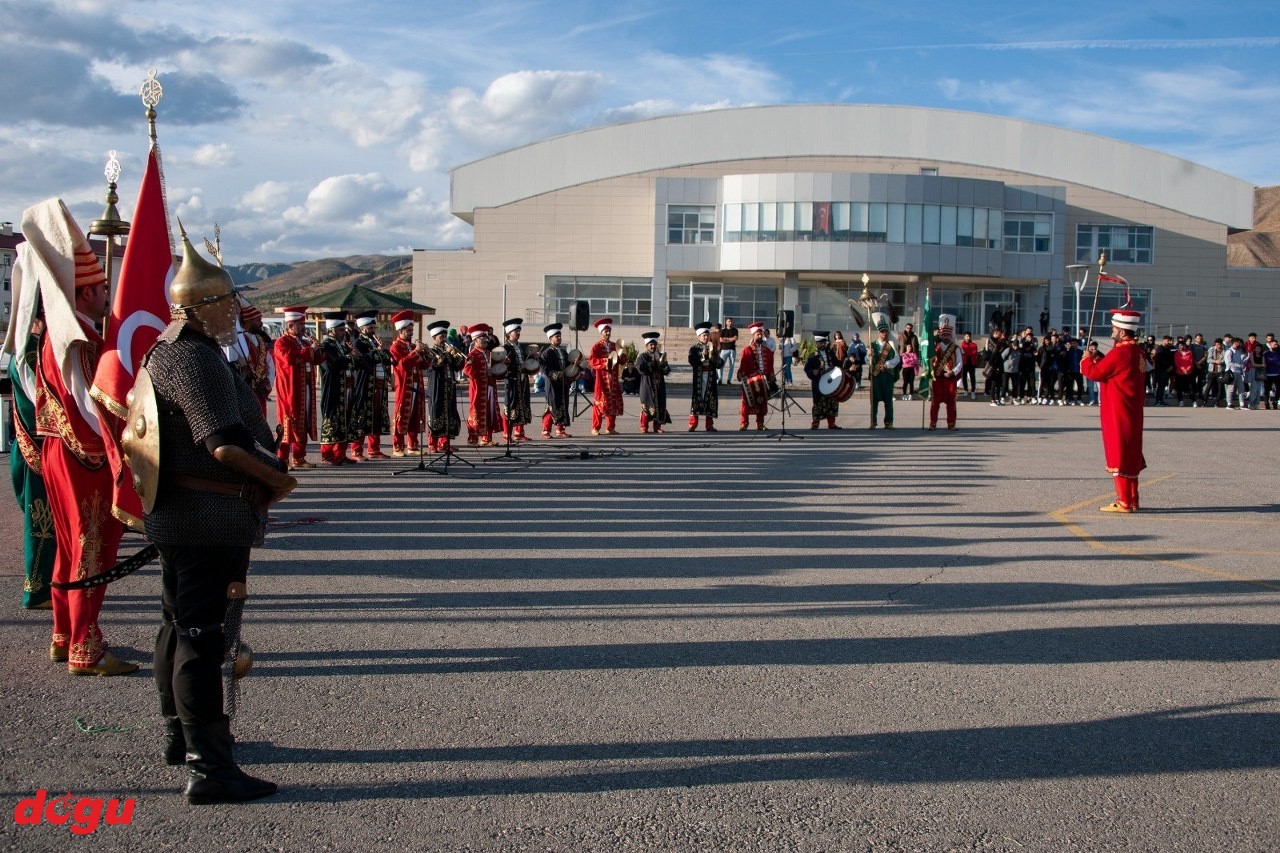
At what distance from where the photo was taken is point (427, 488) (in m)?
12.1

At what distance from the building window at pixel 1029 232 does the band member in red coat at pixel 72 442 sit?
188ft

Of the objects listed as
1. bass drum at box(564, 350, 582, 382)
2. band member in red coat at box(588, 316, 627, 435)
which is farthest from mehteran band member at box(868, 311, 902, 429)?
bass drum at box(564, 350, 582, 382)

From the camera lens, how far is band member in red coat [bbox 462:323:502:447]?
16.5 m

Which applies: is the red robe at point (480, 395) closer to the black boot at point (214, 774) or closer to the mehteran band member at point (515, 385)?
the mehteran band member at point (515, 385)

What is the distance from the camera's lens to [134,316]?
19.3 feet

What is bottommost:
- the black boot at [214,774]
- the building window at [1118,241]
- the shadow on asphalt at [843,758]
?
the shadow on asphalt at [843,758]

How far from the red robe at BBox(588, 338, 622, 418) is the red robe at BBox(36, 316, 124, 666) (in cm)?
1404

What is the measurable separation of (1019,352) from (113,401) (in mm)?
28646

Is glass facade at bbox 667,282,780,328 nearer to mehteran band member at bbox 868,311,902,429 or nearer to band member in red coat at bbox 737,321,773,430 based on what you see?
mehteran band member at bbox 868,311,902,429

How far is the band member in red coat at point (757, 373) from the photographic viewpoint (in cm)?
2055

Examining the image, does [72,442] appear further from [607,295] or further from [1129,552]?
[607,295]

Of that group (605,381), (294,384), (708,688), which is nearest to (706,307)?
(605,381)

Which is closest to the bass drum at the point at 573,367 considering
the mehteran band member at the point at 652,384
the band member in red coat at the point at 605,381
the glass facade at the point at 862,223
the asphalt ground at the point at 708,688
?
the band member in red coat at the point at 605,381

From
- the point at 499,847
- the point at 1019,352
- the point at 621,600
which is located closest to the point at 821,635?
the point at 621,600
